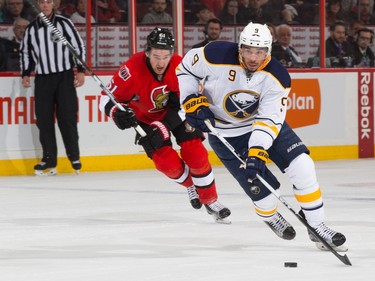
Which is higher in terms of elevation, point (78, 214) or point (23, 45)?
point (23, 45)

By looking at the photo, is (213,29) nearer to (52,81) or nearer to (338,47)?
(338,47)

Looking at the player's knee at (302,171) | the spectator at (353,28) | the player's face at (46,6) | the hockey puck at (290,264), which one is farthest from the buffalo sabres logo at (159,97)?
the spectator at (353,28)

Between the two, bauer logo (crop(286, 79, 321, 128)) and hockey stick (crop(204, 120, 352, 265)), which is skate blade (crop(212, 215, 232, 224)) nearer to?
hockey stick (crop(204, 120, 352, 265))

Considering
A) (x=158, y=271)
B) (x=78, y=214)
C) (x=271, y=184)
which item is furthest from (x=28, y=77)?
(x=158, y=271)

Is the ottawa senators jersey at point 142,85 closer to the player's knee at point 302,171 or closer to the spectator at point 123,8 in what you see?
the player's knee at point 302,171

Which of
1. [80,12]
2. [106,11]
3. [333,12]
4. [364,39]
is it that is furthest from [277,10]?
[80,12]

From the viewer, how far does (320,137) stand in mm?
10617

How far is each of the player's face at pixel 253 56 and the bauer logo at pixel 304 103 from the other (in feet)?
16.8

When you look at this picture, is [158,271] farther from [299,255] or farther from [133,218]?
[133,218]

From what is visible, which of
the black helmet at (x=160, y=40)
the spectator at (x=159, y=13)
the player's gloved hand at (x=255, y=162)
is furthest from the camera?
the spectator at (x=159, y=13)

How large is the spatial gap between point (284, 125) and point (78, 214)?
1.95m

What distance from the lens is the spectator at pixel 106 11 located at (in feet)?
31.3

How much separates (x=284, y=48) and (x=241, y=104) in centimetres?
509

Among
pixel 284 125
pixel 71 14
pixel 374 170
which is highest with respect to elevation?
pixel 71 14
